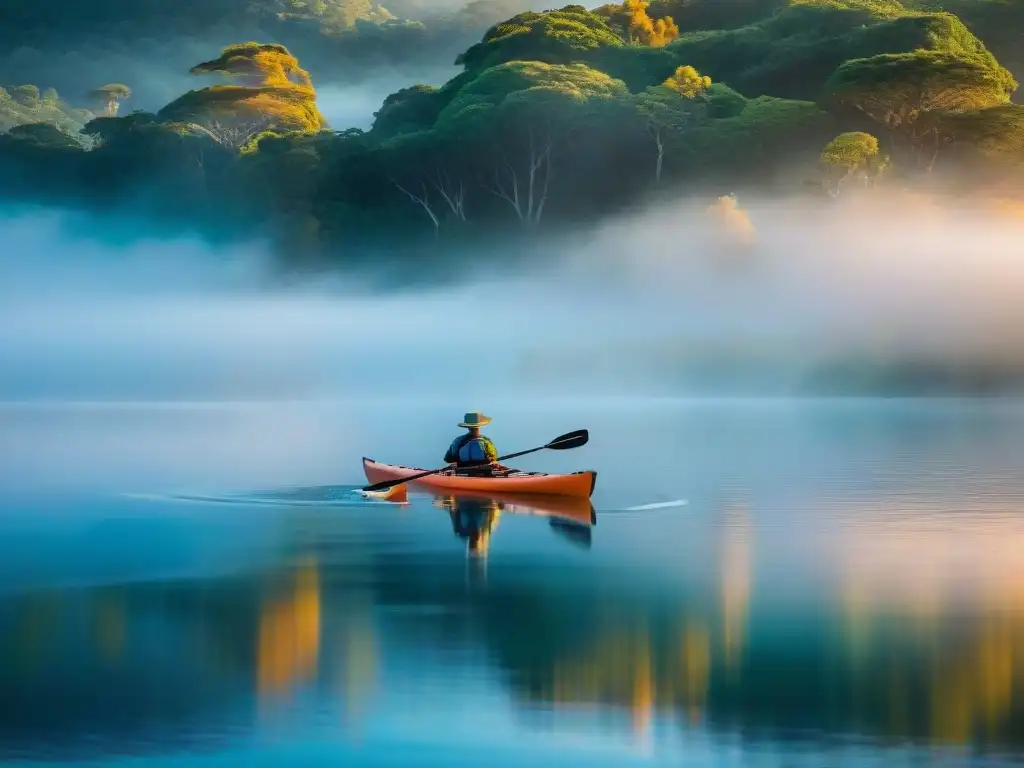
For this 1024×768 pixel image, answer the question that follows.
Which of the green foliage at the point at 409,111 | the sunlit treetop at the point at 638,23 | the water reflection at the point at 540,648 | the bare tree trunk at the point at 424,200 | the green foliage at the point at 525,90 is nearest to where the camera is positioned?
the water reflection at the point at 540,648

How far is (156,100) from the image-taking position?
472 feet

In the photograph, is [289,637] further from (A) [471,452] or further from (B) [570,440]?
(B) [570,440]

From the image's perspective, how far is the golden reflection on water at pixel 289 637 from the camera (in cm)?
1775

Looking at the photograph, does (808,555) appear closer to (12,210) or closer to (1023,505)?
(1023,505)

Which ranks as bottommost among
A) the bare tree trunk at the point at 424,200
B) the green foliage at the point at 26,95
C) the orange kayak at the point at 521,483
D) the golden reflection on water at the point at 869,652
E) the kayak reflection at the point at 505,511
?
the golden reflection on water at the point at 869,652

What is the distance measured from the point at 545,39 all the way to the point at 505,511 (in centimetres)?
7236

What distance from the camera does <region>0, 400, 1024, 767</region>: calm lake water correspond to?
50.5 feet

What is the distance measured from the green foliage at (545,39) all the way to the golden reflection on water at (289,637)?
81.3 meters

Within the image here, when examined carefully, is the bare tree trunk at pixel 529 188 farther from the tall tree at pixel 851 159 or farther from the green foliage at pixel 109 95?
the green foliage at pixel 109 95

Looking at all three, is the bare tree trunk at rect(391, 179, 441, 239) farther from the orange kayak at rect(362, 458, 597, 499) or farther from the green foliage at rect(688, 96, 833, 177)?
the orange kayak at rect(362, 458, 597, 499)

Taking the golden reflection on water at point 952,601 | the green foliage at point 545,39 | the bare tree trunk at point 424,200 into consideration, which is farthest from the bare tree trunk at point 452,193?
the golden reflection on water at point 952,601

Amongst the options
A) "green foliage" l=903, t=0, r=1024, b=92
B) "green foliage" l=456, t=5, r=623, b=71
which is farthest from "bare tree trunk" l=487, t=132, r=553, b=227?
"green foliage" l=903, t=0, r=1024, b=92

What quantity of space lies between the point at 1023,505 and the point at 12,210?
93.8 metres

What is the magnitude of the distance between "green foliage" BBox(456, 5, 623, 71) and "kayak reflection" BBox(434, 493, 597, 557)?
6812cm
